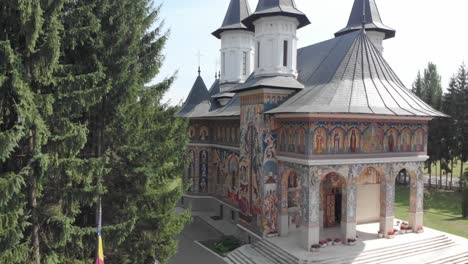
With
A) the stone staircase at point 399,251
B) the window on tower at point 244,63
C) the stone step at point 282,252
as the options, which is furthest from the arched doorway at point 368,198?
the window on tower at point 244,63

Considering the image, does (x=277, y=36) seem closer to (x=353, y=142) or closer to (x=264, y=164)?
(x=264, y=164)

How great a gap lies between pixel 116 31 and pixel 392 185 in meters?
14.9

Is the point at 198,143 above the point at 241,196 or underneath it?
above

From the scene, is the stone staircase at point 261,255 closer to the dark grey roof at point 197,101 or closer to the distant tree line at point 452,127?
the dark grey roof at point 197,101

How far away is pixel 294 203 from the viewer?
2203cm

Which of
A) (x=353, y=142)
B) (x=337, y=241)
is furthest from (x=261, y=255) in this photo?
(x=353, y=142)

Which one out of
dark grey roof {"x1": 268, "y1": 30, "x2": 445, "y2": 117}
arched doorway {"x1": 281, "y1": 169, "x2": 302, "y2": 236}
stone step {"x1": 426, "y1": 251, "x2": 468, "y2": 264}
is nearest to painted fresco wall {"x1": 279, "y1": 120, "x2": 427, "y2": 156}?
dark grey roof {"x1": 268, "y1": 30, "x2": 445, "y2": 117}

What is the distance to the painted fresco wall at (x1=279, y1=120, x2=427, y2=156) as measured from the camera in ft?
58.4

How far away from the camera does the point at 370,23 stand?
26.6 metres

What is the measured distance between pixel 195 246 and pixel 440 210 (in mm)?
19339

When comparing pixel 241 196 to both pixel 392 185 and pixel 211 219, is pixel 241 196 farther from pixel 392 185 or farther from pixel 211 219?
pixel 392 185

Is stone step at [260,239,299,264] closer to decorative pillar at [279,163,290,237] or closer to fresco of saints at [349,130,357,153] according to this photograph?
decorative pillar at [279,163,290,237]

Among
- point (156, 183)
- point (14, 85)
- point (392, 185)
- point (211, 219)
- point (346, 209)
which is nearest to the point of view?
point (14, 85)

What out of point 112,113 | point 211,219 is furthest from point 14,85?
point 211,219
